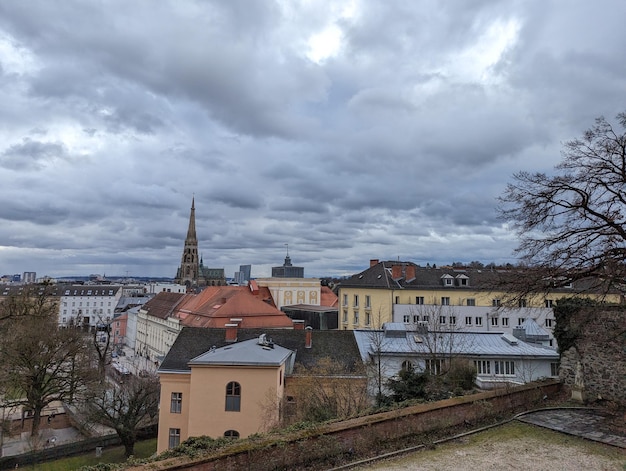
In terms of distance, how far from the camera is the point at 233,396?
72.0ft

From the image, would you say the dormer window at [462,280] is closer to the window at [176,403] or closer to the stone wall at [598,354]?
the window at [176,403]

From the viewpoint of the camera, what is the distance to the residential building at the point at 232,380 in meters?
21.8

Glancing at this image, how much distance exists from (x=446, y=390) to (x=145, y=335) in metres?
64.0

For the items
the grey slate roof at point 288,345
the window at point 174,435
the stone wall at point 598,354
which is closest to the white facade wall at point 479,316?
the grey slate roof at point 288,345

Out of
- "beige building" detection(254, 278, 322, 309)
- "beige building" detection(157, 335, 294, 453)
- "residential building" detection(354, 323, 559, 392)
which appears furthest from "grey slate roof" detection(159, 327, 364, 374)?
"beige building" detection(254, 278, 322, 309)

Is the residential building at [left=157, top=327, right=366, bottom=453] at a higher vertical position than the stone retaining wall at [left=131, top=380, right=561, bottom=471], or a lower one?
lower

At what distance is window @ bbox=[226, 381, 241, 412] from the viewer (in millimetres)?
21875

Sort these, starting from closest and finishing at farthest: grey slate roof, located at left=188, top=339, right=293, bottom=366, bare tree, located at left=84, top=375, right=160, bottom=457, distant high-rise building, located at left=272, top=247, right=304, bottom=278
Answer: grey slate roof, located at left=188, top=339, right=293, bottom=366
bare tree, located at left=84, top=375, right=160, bottom=457
distant high-rise building, located at left=272, top=247, right=304, bottom=278

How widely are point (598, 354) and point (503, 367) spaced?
13.2 metres

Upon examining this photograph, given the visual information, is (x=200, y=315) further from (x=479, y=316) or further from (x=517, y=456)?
(x=517, y=456)

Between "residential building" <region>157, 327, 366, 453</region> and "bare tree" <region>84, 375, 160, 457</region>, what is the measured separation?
4.41m

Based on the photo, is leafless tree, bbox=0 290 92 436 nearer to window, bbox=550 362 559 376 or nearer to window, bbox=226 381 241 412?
window, bbox=226 381 241 412

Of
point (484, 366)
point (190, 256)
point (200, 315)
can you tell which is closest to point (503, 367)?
point (484, 366)

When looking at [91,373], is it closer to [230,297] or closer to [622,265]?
[230,297]
